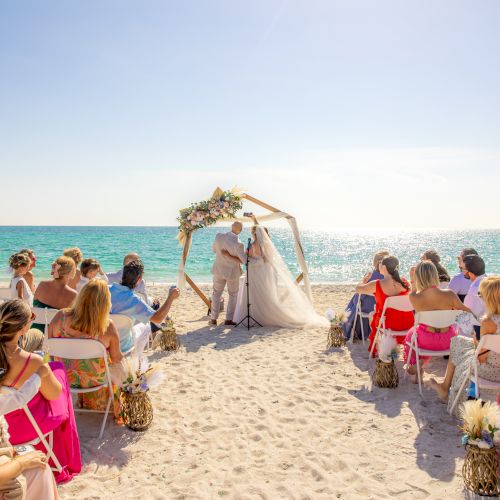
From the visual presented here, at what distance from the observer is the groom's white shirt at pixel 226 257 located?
886cm

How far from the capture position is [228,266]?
9.05 meters

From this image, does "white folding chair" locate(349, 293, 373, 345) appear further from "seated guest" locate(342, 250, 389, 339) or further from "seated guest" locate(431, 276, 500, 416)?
"seated guest" locate(431, 276, 500, 416)

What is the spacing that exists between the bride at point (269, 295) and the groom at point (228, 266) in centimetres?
15

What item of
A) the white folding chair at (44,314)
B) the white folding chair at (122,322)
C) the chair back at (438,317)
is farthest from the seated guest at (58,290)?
the chair back at (438,317)

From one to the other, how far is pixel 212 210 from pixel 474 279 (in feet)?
18.3

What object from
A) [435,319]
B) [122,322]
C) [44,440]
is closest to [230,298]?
[122,322]

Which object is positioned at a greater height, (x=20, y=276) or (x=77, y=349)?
(x=20, y=276)

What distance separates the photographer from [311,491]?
10.5 ft

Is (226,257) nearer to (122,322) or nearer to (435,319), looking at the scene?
(122,322)

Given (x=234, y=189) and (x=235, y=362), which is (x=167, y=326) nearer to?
(x=235, y=362)

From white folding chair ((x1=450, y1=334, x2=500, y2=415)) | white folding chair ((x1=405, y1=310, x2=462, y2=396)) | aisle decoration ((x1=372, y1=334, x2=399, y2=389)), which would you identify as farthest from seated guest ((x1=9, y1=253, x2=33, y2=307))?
white folding chair ((x1=450, y1=334, x2=500, y2=415))

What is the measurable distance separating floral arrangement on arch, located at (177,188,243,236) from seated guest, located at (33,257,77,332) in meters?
4.55

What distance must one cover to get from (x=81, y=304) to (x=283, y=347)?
407cm

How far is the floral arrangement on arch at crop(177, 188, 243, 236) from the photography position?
971 cm
